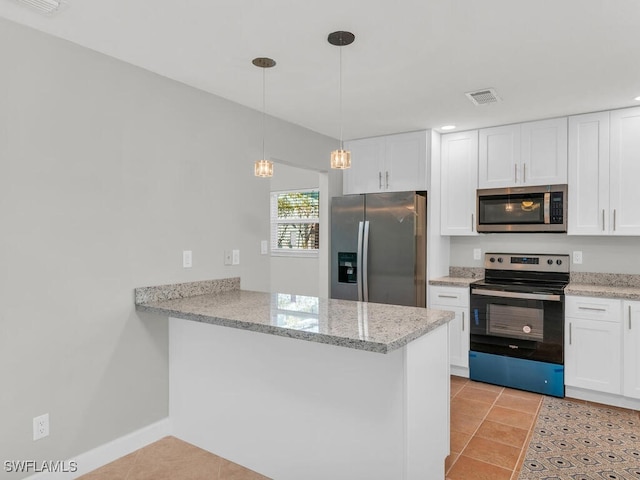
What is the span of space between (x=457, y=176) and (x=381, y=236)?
987 mm

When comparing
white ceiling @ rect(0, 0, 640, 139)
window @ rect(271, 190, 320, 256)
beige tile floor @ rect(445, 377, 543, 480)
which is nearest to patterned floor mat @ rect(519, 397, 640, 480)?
beige tile floor @ rect(445, 377, 543, 480)

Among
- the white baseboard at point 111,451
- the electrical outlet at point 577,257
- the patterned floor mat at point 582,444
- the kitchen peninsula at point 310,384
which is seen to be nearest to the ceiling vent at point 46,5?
the kitchen peninsula at point 310,384

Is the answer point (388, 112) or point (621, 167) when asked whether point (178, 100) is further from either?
point (621, 167)

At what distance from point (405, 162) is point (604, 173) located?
1.68 m

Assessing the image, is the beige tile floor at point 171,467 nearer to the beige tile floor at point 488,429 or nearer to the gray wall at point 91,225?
the gray wall at point 91,225

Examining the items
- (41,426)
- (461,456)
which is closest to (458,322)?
(461,456)

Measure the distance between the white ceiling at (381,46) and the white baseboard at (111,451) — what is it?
2.28 metres

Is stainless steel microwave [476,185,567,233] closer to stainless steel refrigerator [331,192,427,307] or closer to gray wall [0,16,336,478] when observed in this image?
stainless steel refrigerator [331,192,427,307]

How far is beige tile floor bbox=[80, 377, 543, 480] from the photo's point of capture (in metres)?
2.33

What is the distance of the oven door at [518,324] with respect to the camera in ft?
11.2

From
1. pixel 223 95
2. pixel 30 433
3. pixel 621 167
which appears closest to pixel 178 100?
pixel 223 95

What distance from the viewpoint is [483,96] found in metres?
3.05

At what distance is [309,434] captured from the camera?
2121mm

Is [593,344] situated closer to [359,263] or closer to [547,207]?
[547,207]
